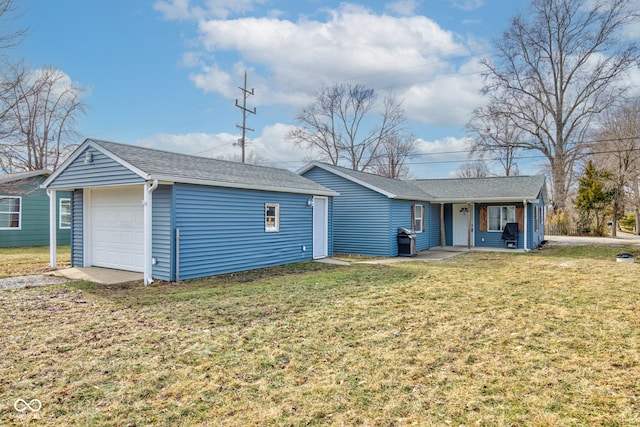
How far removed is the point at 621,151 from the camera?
25641 millimetres

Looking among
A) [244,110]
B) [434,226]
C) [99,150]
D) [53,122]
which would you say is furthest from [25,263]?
[53,122]

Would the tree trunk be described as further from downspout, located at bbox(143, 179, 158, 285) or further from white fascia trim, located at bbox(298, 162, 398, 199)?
downspout, located at bbox(143, 179, 158, 285)

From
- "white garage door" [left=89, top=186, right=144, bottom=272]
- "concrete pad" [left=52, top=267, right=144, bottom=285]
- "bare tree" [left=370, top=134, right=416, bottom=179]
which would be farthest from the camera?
"bare tree" [left=370, top=134, right=416, bottom=179]

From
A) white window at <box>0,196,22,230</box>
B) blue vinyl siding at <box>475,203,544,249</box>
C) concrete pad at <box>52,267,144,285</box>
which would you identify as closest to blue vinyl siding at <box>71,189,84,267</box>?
concrete pad at <box>52,267,144,285</box>

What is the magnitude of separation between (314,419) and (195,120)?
29273 millimetres

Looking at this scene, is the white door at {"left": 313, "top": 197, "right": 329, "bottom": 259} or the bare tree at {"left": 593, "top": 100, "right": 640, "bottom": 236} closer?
the white door at {"left": 313, "top": 197, "right": 329, "bottom": 259}

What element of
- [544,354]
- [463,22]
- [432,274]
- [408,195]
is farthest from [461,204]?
[544,354]

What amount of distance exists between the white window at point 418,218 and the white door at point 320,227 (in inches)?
172

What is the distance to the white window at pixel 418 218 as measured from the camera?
16234 mm

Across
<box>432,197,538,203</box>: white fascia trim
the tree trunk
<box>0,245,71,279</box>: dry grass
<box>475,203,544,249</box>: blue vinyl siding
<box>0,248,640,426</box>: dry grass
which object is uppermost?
the tree trunk

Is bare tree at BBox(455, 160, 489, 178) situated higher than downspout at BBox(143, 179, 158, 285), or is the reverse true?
bare tree at BBox(455, 160, 489, 178)

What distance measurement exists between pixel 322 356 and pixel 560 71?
32256 mm

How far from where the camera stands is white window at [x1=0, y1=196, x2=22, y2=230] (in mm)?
16375

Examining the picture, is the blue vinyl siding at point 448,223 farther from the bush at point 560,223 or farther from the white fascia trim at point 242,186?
the bush at point 560,223
